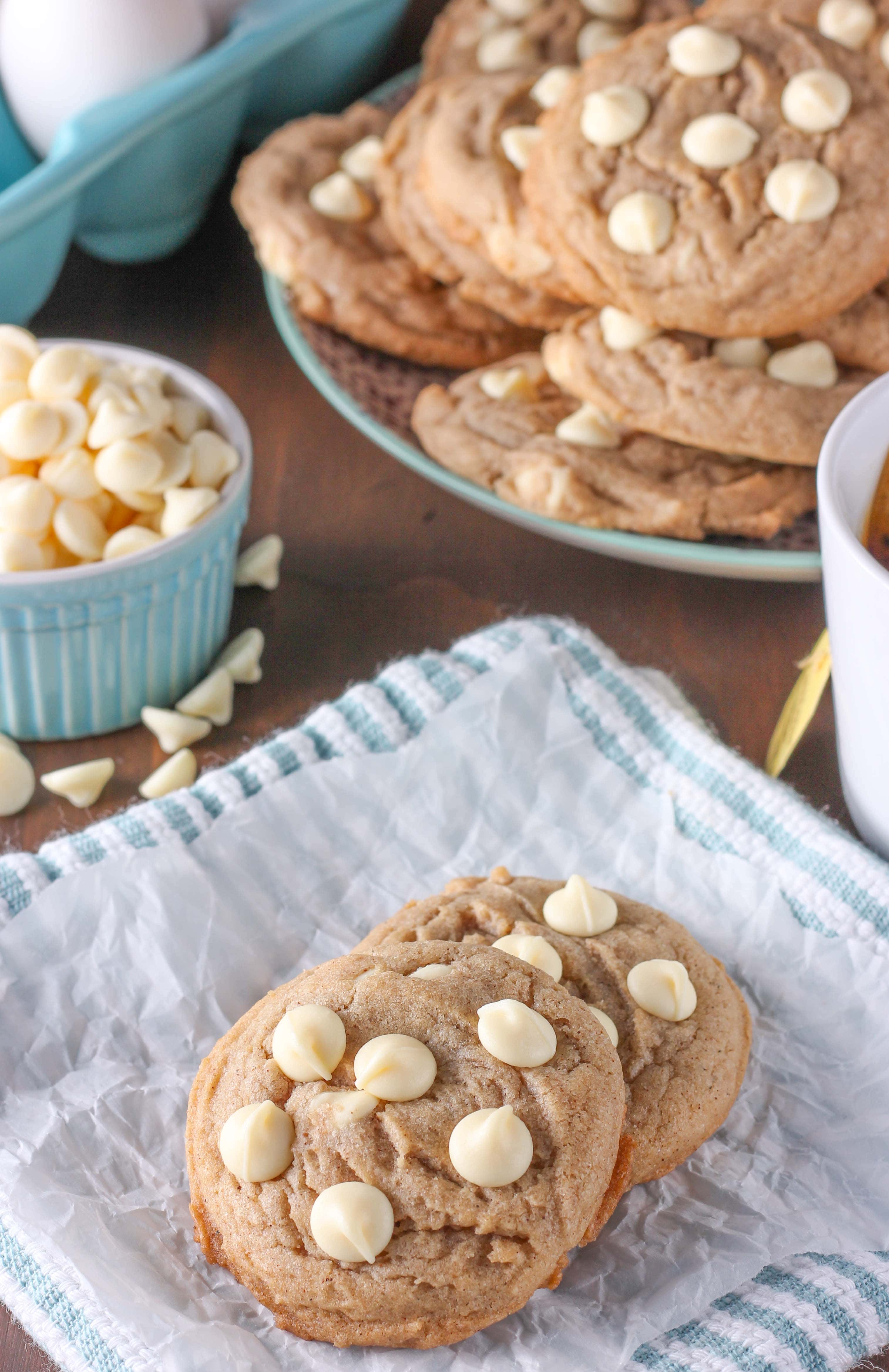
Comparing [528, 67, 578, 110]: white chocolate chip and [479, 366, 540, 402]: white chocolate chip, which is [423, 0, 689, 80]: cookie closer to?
[528, 67, 578, 110]: white chocolate chip

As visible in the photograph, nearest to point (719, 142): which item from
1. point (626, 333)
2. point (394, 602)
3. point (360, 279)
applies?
point (626, 333)

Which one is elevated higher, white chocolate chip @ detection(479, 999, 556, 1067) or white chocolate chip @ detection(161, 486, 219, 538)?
white chocolate chip @ detection(161, 486, 219, 538)

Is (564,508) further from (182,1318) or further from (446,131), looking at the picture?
(182,1318)

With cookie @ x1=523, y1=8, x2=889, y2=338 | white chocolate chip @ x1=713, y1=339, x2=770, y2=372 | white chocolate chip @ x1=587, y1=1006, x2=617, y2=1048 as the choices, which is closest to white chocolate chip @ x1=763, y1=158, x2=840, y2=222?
cookie @ x1=523, y1=8, x2=889, y2=338

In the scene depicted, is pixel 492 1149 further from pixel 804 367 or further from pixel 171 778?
pixel 804 367

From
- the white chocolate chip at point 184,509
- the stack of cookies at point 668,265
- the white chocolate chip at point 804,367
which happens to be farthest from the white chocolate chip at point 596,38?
the white chocolate chip at point 184,509

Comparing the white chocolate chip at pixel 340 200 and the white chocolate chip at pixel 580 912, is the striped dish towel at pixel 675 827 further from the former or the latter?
the white chocolate chip at pixel 340 200
